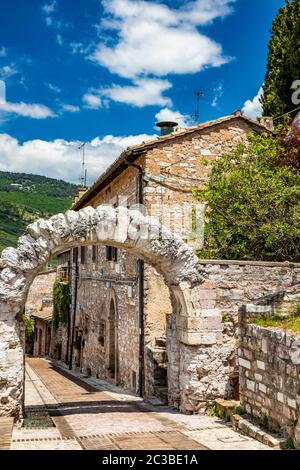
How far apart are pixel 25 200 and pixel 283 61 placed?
74.1 metres

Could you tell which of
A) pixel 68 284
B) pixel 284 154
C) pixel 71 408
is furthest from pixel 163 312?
pixel 68 284

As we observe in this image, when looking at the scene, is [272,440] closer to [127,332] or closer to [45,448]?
[45,448]

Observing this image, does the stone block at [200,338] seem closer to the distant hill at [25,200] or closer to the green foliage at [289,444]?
the green foliage at [289,444]

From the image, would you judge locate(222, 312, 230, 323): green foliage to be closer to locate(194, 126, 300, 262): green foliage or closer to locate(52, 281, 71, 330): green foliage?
locate(194, 126, 300, 262): green foliage

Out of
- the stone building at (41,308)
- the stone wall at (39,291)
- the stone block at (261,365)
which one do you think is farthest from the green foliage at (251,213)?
the stone wall at (39,291)

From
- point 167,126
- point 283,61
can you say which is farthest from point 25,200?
point 167,126

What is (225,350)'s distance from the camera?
992cm

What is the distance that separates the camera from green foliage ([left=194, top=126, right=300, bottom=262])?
11.8 m

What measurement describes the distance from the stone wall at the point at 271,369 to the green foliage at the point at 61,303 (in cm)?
1726

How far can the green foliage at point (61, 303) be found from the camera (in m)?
25.0

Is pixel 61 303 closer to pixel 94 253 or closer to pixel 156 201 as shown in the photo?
pixel 94 253

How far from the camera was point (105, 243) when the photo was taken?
9.78 m

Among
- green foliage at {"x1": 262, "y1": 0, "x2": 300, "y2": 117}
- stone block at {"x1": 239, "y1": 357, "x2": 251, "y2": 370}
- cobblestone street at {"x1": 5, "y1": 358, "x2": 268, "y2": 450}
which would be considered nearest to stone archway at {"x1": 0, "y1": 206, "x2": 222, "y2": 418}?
cobblestone street at {"x1": 5, "y1": 358, "x2": 268, "y2": 450}

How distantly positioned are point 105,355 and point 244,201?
8.06 meters
